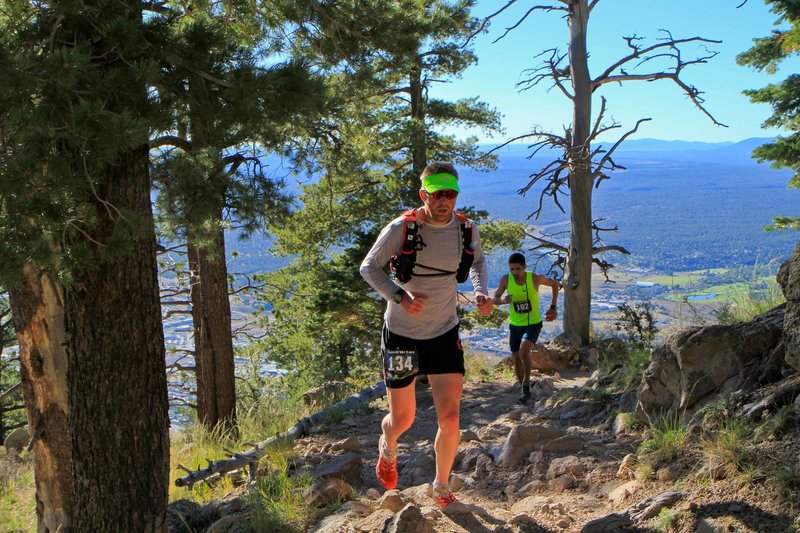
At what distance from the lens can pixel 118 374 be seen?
496 centimetres

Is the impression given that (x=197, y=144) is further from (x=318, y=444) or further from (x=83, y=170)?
(x=318, y=444)

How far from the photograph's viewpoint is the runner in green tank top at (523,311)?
9.20 meters

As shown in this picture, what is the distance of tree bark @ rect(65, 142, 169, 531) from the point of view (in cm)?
487

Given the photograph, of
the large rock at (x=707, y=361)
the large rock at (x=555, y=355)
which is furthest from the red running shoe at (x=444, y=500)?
the large rock at (x=555, y=355)

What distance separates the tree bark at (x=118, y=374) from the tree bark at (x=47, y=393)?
2340 mm

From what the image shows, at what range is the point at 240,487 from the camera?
6.61m

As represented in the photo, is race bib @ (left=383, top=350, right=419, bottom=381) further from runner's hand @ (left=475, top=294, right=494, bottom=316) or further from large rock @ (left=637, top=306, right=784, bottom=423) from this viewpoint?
large rock @ (left=637, top=306, right=784, bottom=423)

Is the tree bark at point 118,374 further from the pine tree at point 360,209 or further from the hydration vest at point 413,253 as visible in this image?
the pine tree at point 360,209

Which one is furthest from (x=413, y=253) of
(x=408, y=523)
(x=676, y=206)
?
(x=676, y=206)

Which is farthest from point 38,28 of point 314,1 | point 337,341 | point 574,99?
point 337,341

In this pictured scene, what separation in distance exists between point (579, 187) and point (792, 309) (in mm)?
9188

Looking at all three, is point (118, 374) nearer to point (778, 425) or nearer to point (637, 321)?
point (778, 425)

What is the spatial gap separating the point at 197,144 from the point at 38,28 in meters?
1.67

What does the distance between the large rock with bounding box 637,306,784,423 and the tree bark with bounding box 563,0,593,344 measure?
770 cm
